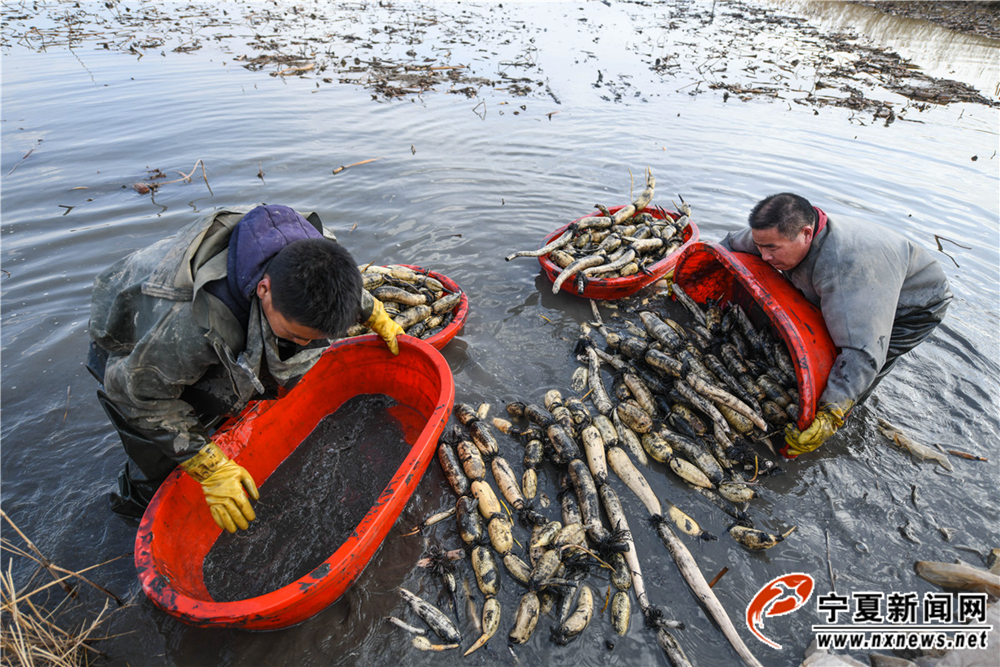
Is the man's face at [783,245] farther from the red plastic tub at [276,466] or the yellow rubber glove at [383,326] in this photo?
the yellow rubber glove at [383,326]

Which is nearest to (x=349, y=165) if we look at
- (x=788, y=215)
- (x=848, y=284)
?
(x=788, y=215)

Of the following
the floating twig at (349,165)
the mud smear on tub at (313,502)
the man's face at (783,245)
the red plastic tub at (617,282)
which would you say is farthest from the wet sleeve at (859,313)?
the floating twig at (349,165)

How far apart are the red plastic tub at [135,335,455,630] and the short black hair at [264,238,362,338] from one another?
1.33m

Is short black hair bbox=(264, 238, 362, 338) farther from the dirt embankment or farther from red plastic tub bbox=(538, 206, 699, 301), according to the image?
the dirt embankment

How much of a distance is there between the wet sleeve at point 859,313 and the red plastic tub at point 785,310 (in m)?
0.14

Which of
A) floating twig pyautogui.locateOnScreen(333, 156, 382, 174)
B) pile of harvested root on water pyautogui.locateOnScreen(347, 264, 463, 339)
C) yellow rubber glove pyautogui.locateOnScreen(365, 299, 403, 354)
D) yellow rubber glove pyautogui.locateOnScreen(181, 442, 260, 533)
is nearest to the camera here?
yellow rubber glove pyautogui.locateOnScreen(181, 442, 260, 533)

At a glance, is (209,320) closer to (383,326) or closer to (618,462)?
(383,326)

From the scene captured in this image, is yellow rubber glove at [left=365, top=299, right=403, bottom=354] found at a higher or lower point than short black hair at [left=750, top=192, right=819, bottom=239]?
lower

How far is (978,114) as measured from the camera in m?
12.8

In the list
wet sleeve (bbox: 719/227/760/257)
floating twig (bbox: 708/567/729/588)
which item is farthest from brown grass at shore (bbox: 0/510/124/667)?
wet sleeve (bbox: 719/227/760/257)

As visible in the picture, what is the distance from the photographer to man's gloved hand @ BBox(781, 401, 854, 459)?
3.67 metres

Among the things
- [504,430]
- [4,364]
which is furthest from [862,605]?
[4,364]

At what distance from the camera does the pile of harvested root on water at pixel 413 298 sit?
5.09m

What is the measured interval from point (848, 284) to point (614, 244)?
113 inches
